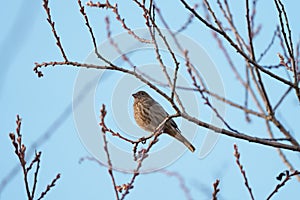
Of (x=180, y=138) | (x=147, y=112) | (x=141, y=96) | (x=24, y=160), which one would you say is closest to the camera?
(x=24, y=160)

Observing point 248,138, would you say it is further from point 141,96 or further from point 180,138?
point 141,96

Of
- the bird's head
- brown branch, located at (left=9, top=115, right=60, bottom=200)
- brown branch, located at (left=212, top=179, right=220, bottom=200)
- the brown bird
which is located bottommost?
brown branch, located at (left=212, top=179, right=220, bottom=200)

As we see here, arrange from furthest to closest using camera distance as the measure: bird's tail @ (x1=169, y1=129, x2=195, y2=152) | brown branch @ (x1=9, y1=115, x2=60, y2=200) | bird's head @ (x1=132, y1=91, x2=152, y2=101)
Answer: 1. bird's head @ (x1=132, y1=91, x2=152, y2=101)
2. bird's tail @ (x1=169, y1=129, x2=195, y2=152)
3. brown branch @ (x1=9, y1=115, x2=60, y2=200)

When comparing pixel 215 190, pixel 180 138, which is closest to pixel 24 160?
pixel 215 190

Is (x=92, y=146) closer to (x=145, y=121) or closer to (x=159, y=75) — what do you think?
(x=159, y=75)

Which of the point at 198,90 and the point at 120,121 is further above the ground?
the point at 120,121

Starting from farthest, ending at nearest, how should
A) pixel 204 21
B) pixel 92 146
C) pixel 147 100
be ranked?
pixel 147 100 → pixel 92 146 → pixel 204 21

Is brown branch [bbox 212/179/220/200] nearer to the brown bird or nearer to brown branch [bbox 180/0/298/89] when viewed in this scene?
brown branch [bbox 180/0/298/89]

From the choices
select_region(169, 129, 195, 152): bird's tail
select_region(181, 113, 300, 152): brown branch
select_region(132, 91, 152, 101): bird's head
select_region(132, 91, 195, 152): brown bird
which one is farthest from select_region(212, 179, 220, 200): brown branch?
select_region(132, 91, 152, 101): bird's head

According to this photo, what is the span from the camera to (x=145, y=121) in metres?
6.00

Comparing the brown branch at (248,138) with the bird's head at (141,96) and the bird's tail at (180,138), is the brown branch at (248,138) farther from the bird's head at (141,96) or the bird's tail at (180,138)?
the bird's head at (141,96)

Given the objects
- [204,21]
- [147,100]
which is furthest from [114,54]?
[147,100]

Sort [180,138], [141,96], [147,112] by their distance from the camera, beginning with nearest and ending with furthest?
[180,138]
[147,112]
[141,96]

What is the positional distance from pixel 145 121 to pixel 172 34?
5.69ft
